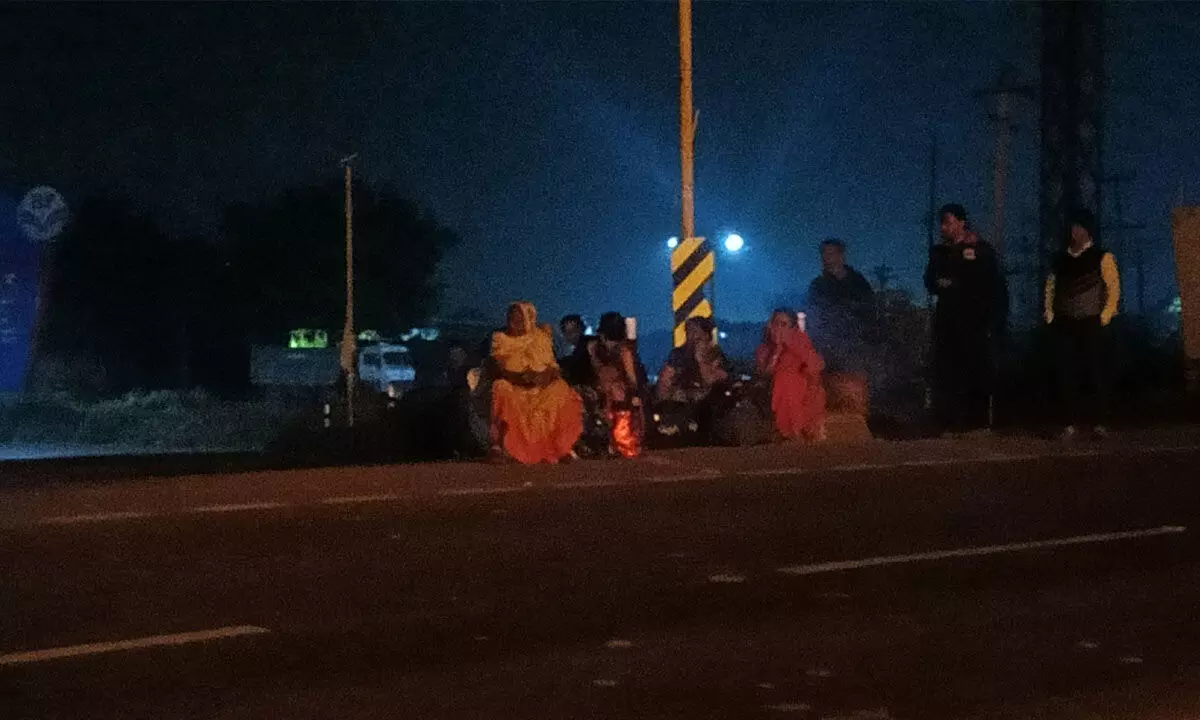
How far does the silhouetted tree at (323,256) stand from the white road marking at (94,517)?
186 ft

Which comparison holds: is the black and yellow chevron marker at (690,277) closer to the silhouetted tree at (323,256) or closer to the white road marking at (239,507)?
the white road marking at (239,507)

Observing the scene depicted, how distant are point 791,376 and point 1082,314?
8.84ft

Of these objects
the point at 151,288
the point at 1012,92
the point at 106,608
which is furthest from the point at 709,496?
the point at 151,288

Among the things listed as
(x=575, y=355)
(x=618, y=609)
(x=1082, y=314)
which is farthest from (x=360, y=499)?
(x=1082, y=314)

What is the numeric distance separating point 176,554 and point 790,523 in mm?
3667

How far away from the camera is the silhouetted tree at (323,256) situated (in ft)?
217

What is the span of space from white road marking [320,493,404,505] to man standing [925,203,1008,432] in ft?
22.5

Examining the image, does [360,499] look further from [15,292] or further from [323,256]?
[323,256]

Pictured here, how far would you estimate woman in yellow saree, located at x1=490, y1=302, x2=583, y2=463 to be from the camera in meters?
13.2

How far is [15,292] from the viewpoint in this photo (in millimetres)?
33719

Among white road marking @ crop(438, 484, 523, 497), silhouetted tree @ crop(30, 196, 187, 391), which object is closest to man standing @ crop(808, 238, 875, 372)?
white road marking @ crop(438, 484, 523, 497)

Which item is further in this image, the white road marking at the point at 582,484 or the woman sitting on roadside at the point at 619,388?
the woman sitting on roadside at the point at 619,388

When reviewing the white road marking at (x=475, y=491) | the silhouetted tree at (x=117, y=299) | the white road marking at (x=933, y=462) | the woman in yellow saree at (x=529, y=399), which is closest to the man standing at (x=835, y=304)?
the white road marking at (x=933, y=462)

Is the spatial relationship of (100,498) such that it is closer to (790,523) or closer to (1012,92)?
(790,523)
